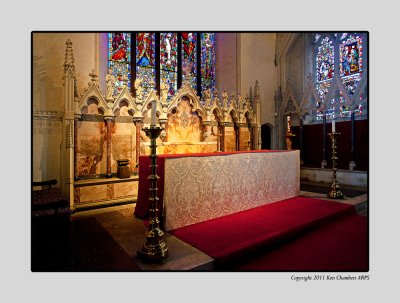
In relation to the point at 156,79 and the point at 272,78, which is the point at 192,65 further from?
the point at 272,78

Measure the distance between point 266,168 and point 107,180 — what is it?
3.27 meters

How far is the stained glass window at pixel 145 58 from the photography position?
709 centimetres

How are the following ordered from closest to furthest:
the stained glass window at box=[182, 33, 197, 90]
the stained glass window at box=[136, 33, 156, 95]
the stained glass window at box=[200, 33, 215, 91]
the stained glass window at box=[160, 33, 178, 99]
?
the stained glass window at box=[136, 33, 156, 95]
the stained glass window at box=[160, 33, 178, 99]
the stained glass window at box=[182, 33, 197, 90]
the stained glass window at box=[200, 33, 215, 91]

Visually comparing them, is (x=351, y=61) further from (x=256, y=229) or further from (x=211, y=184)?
(x=256, y=229)

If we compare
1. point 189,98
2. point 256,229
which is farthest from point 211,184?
point 189,98

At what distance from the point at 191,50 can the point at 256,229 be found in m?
6.74

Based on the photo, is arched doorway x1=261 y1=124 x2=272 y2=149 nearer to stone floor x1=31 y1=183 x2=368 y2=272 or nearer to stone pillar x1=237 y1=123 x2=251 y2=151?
stone pillar x1=237 y1=123 x2=251 y2=151

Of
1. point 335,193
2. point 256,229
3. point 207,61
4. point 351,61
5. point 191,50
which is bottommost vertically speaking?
point 256,229

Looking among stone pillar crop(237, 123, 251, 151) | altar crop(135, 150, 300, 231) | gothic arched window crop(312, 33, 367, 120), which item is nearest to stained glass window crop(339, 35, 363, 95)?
gothic arched window crop(312, 33, 367, 120)

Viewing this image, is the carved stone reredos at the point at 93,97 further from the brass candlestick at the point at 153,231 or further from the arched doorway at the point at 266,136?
the arched doorway at the point at 266,136

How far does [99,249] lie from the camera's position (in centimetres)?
285

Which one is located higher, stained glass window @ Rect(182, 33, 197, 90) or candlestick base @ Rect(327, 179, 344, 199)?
stained glass window @ Rect(182, 33, 197, 90)

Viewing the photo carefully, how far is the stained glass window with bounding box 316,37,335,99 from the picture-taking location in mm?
8641

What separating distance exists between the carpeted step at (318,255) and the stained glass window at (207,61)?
630 centimetres
